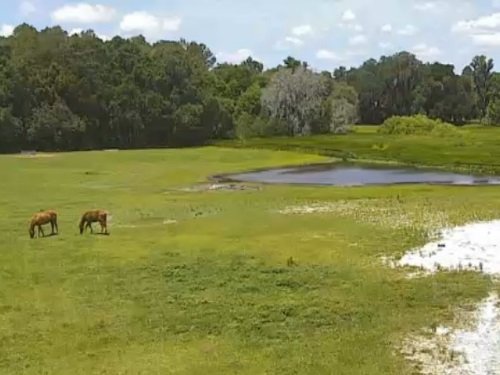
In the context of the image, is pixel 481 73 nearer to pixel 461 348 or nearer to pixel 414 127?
pixel 414 127

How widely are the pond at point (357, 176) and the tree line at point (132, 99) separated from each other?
116 feet

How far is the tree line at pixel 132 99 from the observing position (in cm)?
9062

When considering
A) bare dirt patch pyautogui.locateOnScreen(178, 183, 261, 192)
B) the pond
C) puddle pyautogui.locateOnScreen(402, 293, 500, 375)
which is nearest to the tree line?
the pond

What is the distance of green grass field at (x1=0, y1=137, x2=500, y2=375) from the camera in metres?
14.9

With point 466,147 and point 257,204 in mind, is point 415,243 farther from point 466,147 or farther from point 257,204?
point 466,147

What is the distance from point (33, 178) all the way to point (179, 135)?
1871 inches

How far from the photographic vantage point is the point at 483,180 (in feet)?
184

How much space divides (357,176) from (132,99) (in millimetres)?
45959

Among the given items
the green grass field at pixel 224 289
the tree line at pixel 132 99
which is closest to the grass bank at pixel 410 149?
the tree line at pixel 132 99

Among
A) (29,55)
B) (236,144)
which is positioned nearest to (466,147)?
(236,144)

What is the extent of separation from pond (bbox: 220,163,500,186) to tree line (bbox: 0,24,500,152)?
35.2 metres

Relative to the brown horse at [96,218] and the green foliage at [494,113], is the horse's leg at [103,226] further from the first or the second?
the green foliage at [494,113]

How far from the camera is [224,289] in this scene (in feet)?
65.4

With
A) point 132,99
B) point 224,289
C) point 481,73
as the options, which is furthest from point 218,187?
point 481,73
